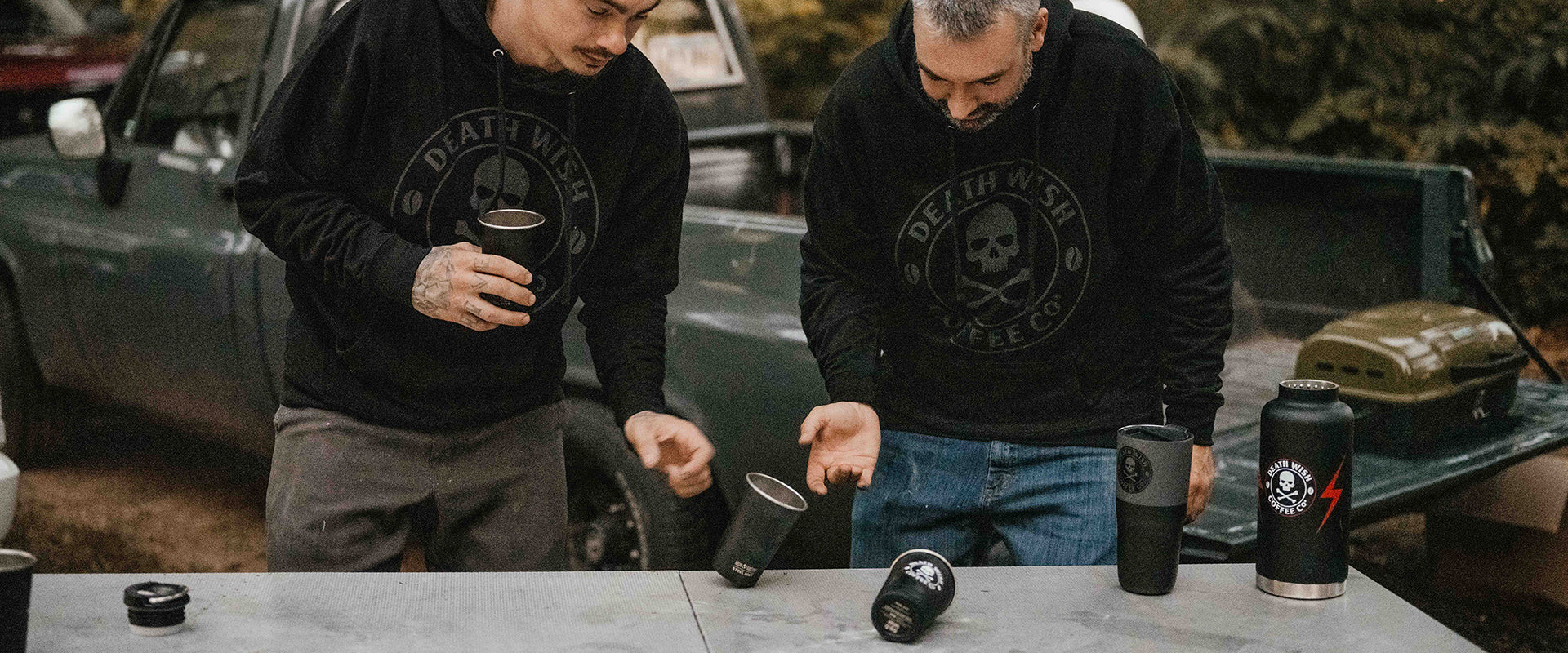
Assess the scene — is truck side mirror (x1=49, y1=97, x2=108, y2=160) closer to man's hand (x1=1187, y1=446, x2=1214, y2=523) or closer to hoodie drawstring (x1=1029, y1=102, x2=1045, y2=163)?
hoodie drawstring (x1=1029, y1=102, x2=1045, y2=163)

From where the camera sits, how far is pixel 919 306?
268 centimetres

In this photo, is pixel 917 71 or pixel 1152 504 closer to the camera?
pixel 1152 504

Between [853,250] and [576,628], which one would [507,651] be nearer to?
[576,628]

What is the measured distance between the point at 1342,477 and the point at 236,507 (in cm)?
423

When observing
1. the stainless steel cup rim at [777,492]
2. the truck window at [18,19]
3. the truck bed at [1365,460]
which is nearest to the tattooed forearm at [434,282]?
the stainless steel cup rim at [777,492]

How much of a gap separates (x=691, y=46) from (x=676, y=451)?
3.19 meters

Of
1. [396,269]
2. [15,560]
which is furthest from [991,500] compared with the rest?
[15,560]

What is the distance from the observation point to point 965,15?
2.30 m

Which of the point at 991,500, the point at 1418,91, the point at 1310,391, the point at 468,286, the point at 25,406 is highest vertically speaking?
the point at 468,286

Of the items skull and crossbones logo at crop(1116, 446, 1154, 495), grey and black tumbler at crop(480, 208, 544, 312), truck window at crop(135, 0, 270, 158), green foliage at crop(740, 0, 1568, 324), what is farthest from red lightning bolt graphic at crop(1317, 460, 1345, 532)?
green foliage at crop(740, 0, 1568, 324)

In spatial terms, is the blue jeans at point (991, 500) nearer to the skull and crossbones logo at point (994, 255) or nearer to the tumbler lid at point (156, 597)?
the skull and crossbones logo at point (994, 255)

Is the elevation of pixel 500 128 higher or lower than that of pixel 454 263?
higher

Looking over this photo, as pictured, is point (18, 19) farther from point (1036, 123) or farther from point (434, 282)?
point (1036, 123)

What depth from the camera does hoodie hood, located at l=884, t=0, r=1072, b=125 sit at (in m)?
2.48
